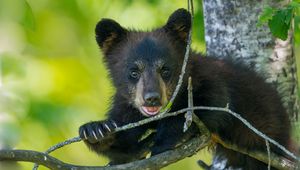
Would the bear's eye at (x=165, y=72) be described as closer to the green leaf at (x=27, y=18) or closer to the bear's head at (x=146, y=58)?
the bear's head at (x=146, y=58)

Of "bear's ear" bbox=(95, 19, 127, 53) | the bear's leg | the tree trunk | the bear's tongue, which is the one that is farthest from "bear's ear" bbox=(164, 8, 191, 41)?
the bear's tongue

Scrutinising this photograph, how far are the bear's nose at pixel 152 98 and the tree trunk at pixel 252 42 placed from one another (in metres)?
1.16

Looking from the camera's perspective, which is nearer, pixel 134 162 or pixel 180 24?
pixel 134 162

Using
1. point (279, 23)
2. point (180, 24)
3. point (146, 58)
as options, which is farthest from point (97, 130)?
point (279, 23)

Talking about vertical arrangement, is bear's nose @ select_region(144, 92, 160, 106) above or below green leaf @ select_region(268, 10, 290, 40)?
below

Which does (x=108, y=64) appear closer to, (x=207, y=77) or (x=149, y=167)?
(x=207, y=77)

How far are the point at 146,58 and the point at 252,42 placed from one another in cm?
101

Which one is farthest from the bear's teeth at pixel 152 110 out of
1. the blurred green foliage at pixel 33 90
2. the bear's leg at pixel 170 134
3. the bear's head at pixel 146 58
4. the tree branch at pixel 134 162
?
the blurred green foliage at pixel 33 90

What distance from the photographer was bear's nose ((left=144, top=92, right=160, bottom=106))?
16.5 ft

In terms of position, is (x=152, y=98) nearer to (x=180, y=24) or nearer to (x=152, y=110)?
(x=152, y=110)

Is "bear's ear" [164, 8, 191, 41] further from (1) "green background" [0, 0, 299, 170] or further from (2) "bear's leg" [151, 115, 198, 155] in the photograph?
(2) "bear's leg" [151, 115, 198, 155]

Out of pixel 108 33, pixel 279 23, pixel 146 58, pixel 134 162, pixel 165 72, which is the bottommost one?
pixel 134 162

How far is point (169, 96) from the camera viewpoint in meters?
5.38

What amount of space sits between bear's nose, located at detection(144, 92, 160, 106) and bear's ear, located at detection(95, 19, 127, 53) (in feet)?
3.34
